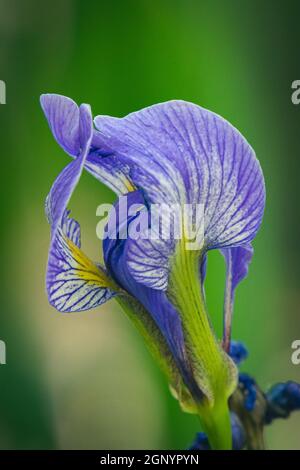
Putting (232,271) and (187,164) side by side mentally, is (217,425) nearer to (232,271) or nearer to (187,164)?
(232,271)

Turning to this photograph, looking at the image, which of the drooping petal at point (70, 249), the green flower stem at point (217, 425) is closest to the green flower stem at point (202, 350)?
the green flower stem at point (217, 425)

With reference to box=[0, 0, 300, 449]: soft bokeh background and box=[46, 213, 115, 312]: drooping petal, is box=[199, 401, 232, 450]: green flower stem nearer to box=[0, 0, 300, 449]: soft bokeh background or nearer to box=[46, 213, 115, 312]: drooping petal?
box=[0, 0, 300, 449]: soft bokeh background

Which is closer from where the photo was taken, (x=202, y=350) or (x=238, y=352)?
(x=202, y=350)

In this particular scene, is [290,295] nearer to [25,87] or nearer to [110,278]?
[110,278]

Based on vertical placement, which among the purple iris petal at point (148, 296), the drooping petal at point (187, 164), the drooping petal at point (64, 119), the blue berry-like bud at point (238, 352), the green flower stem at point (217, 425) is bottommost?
the green flower stem at point (217, 425)

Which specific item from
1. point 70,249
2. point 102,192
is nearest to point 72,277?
point 70,249

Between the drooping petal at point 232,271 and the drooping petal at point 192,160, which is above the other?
the drooping petal at point 192,160

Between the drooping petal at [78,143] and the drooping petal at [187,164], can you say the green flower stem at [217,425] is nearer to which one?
the drooping petal at [187,164]
